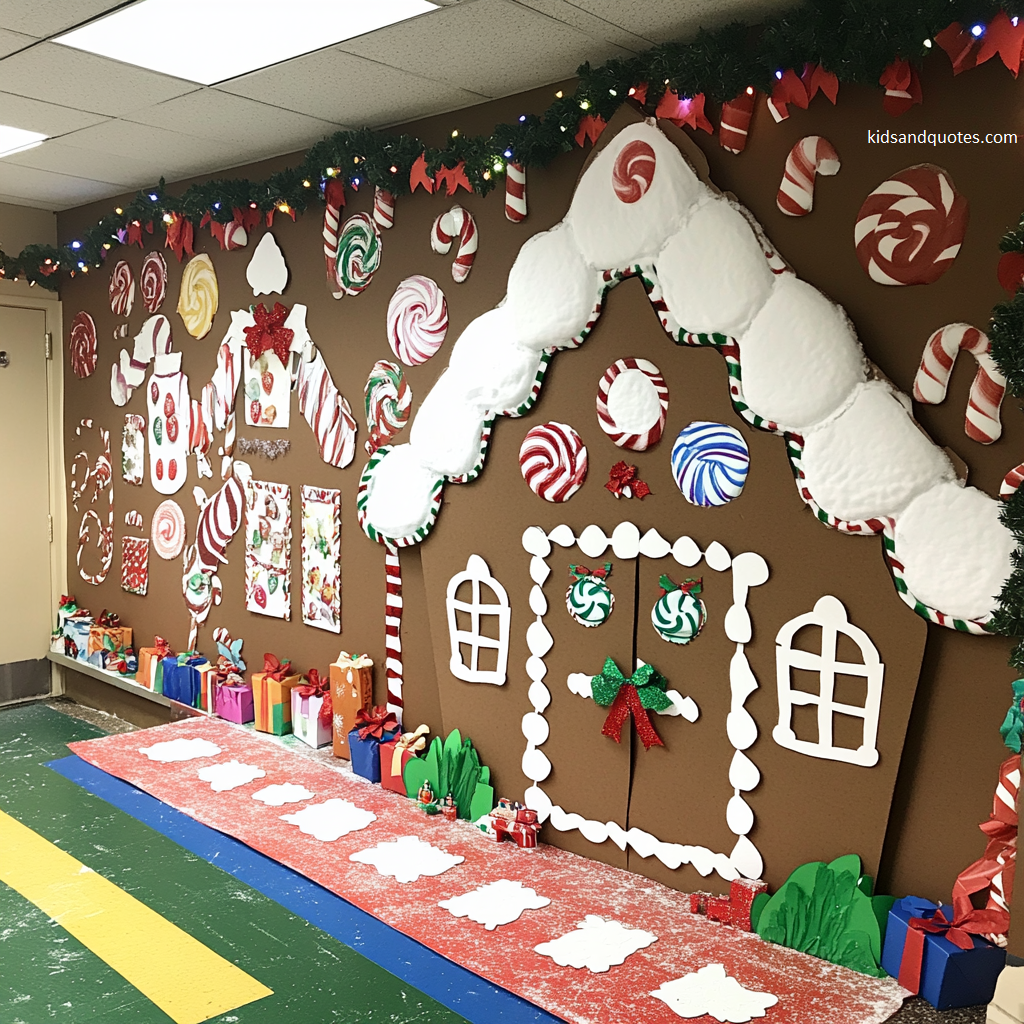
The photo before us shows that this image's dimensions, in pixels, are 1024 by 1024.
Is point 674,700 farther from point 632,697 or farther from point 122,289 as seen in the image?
point 122,289

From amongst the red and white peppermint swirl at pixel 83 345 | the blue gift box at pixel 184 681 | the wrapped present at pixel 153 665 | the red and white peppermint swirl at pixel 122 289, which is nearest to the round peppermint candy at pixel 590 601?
the blue gift box at pixel 184 681

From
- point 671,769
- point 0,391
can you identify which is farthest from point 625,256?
point 0,391

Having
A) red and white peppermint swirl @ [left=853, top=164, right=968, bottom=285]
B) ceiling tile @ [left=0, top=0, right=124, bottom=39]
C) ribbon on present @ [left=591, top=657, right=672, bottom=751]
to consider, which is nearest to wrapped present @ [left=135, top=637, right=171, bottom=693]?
ribbon on present @ [left=591, top=657, right=672, bottom=751]

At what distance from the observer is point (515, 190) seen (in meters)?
3.54

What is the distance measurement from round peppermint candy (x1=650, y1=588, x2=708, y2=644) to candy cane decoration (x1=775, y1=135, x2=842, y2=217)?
1189 mm

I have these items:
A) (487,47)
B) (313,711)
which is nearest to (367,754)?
(313,711)

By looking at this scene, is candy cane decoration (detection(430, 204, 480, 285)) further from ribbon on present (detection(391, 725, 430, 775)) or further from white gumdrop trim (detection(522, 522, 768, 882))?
ribbon on present (detection(391, 725, 430, 775))

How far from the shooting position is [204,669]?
5.01 metres

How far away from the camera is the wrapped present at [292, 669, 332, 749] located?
447 cm

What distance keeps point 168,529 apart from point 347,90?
8.85 feet

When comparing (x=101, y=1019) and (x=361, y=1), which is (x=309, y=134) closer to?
(x=361, y=1)

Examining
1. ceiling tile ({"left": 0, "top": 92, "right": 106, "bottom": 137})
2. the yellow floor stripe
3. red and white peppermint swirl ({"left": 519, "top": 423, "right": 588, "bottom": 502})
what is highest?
ceiling tile ({"left": 0, "top": 92, "right": 106, "bottom": 137})

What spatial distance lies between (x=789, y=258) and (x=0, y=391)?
4.75 meters

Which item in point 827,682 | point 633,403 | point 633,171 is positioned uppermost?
point 633,171
